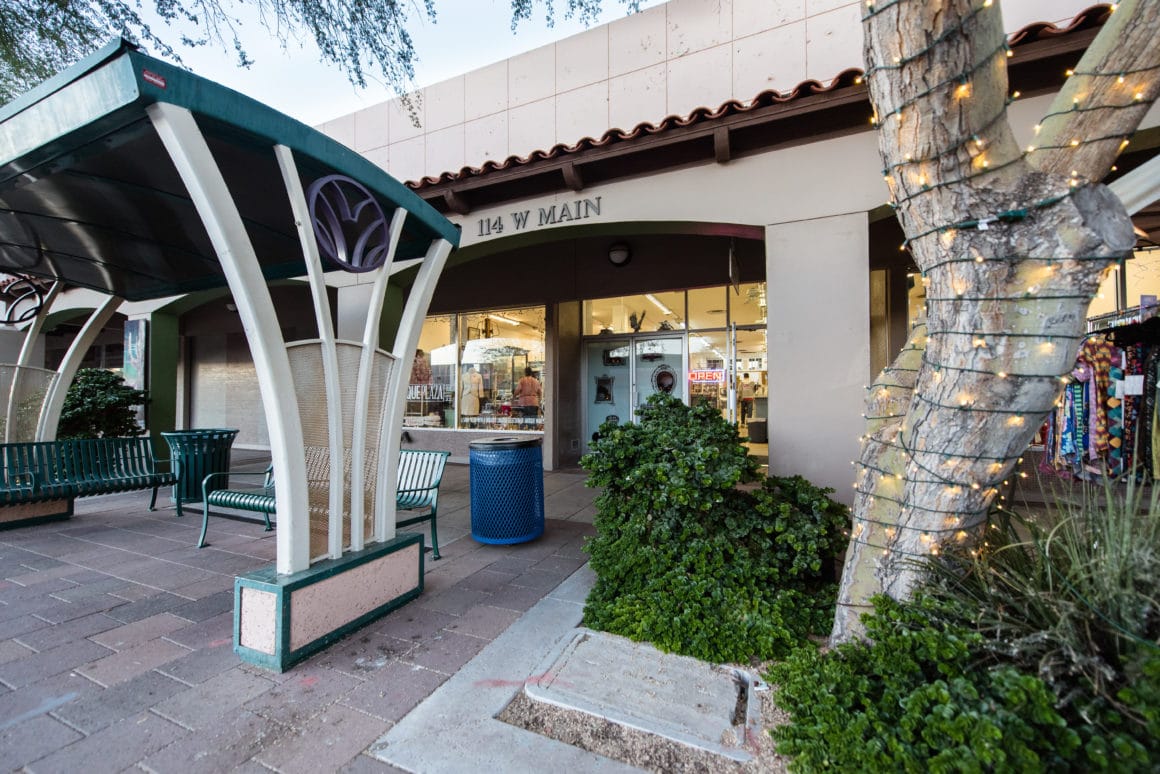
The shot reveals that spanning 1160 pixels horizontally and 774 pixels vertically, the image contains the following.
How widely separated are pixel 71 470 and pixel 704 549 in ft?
21.7

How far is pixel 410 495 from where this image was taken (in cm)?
446

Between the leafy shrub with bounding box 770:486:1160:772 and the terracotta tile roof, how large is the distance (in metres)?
3.33

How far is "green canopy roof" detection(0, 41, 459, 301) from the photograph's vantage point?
2.24 metres

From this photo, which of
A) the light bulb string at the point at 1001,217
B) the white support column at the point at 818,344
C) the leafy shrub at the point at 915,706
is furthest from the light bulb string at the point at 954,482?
the white support column at the point at 818,344

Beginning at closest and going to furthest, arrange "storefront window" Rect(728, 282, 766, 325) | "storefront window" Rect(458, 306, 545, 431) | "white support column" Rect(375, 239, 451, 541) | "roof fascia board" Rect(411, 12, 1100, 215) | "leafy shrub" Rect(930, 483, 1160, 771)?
"leafy shrub" Rect(930, 483, 1160, 771) < "white support column" Rect(375, 239, 451, 541) < "roof fascia board" Rect(411, 12, 1100, 215) < "storefront window" Rect(728, 282, 766, 325) < "storefront window" Rect(458, 306, 545, 431)

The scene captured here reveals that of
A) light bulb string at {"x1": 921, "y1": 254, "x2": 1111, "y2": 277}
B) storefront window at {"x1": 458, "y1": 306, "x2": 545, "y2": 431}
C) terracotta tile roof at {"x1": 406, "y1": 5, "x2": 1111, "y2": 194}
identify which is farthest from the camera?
storefront window at {"x1": 458, "y1": 306, "x2": 545, "y2": 431}

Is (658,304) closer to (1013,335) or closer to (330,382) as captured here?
(330,382)

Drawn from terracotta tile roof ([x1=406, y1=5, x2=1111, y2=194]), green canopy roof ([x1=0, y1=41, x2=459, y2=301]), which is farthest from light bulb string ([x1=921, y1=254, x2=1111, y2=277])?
green canopy roof ([x1=0, y1=41, x2=459, y2=301])

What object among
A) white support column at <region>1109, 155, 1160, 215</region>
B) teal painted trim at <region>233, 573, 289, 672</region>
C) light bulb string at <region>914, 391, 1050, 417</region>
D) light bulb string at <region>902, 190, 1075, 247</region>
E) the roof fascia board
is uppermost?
the roof fascia board

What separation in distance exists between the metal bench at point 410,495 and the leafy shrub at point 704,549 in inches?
63.6

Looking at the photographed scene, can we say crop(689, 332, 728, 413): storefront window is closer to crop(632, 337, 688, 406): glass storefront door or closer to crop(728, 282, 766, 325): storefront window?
crop(632, 337, 688, 406): glass storefront door

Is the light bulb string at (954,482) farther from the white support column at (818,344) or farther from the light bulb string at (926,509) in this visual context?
the white support column at (818,344)

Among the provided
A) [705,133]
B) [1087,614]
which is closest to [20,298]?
[705,133]

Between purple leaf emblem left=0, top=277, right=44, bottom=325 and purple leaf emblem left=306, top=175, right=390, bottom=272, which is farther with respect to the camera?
purple leaf emblem left=0, top=277, right=44, bottom=325
